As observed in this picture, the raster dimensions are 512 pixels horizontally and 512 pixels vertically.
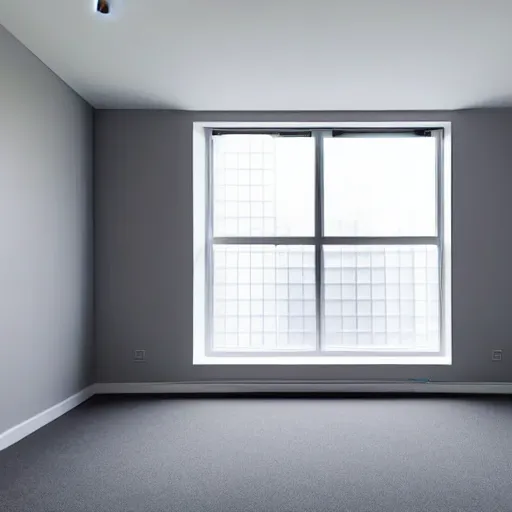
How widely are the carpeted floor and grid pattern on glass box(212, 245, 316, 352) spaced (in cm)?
80

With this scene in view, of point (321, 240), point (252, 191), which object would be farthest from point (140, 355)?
point (321, 240)

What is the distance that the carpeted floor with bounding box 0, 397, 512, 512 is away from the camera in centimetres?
238

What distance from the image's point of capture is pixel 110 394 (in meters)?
4.41

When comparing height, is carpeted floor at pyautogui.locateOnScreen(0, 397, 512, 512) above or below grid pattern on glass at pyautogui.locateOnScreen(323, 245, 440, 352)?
below

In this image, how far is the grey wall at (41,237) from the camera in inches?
122

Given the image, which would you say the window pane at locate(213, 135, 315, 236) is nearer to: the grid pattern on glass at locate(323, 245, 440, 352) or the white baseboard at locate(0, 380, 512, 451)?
the grid pattern on glass at locate(323, 245, 440, 352)

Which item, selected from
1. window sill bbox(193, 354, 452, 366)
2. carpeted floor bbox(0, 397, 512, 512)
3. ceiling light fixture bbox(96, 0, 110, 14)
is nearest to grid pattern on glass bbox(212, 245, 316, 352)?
window sill bbox(193, 354, 452, 366)

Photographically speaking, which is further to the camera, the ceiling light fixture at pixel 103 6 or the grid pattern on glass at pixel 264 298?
the grid pattern on glass at pixel 264 298

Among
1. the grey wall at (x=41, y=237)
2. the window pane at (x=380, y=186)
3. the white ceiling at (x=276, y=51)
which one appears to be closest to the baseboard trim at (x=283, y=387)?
the grey wall at (x=41, y=237)

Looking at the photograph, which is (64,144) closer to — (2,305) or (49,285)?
(49,285)

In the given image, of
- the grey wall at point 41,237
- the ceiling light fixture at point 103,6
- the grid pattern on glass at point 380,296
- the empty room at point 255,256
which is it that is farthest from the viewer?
the grid pattern on glass at point 380,296

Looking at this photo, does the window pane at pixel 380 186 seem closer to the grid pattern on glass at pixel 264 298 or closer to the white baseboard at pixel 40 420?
the grid pattern on glass at pixel 264 298

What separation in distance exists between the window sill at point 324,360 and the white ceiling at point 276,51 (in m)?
2.16

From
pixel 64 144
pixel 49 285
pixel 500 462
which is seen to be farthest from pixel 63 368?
pixel 500 462
